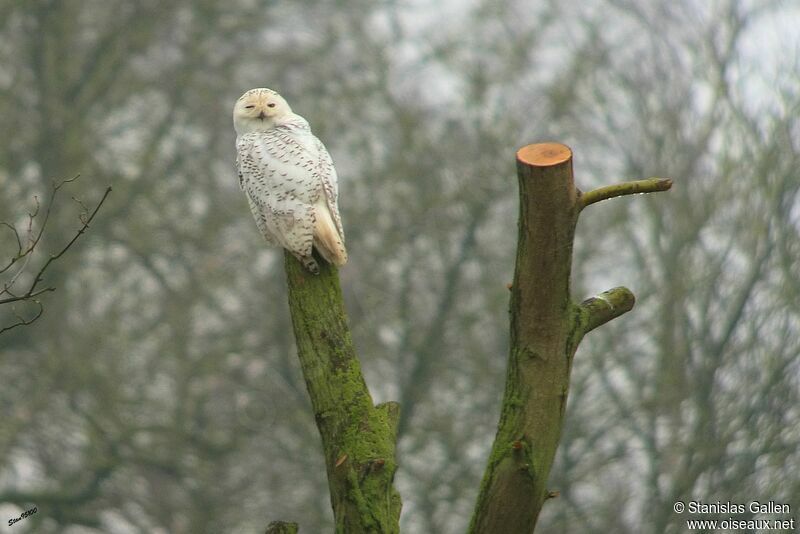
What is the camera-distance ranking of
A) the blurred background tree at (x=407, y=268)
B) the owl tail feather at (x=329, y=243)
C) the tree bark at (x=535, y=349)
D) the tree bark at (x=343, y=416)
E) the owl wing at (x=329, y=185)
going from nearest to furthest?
the tree bark at (x=535, y=349)
the tree bark at (x=343, y=416)
the owl tail feather at (x=329, y=243)
the owl wing at (x=329, y=185)
the blurred background tree at (x=407, y=268)

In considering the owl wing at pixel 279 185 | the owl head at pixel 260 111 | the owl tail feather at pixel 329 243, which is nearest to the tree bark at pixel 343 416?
the owl tail feather at pixel 329 243

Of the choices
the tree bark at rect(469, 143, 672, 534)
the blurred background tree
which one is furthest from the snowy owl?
the blurred background tree

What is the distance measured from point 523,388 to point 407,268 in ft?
39.4

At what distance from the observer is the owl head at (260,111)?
20.1 feet

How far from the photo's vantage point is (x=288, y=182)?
5504mm

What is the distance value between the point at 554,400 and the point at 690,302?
11094 mm

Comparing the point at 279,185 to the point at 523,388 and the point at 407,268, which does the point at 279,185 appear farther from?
the point at 407,268

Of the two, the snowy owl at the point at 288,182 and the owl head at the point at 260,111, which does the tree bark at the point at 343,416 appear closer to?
the snowy owl at the point at 288,182

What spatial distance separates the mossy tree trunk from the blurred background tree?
9224 millimetres

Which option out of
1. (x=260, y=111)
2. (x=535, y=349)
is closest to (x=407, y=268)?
(x=260, y=111)

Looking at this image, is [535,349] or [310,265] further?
[310,265]

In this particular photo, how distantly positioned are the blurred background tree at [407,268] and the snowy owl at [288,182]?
27.7 ft

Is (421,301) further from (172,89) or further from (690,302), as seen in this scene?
(172,89)

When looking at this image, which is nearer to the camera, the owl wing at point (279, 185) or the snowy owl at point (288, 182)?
the snowy owl at point (288, 182)
